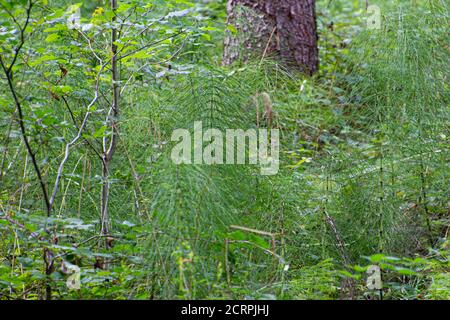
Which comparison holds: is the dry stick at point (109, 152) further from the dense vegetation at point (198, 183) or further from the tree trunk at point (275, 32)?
the tree trunk at point (275, 32)

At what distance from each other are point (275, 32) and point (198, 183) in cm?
273

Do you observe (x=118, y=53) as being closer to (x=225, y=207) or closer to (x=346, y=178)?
(x=225, y=207)

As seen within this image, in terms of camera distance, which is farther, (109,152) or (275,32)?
(275,32)

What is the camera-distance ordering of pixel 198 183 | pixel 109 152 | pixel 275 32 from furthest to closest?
1. pixel 275 32
2. pixel 109 152
3. pixel 198 183

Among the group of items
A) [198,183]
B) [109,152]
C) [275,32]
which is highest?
[275,32]

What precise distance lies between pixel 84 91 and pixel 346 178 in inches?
54.4

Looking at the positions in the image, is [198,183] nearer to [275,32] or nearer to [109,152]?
[109,152]

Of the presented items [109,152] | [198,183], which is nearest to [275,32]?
[109,152]

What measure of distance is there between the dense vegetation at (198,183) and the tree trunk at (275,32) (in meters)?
0.91

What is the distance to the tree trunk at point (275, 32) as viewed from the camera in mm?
4902

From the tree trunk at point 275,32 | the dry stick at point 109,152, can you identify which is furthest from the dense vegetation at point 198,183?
the tree trunk at point 275,32

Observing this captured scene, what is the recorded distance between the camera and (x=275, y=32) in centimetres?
501

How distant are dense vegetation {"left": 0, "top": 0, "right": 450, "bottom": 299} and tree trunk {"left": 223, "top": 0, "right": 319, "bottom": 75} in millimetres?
908
